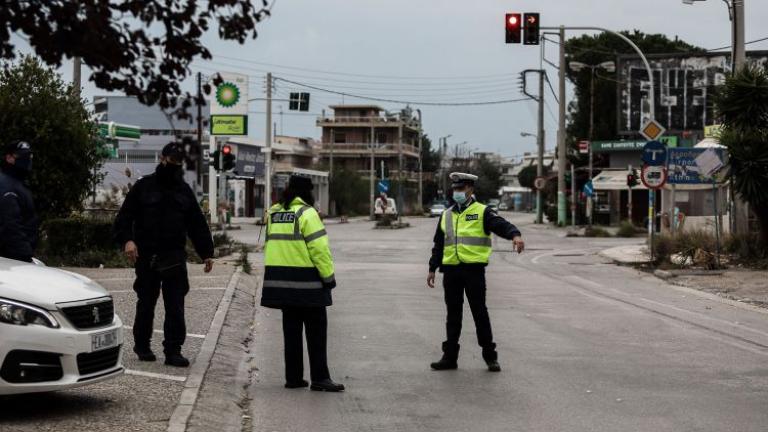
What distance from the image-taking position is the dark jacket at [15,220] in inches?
339

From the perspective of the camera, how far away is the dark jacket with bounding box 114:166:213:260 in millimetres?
8875

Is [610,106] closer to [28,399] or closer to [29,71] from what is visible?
[29,71]

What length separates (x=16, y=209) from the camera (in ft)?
28.8

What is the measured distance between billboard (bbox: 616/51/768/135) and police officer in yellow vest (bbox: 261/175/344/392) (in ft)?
153

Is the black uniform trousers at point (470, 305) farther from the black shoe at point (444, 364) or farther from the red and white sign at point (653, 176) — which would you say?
the red and white sign at point (653, 176)

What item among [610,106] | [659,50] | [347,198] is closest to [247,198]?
[347,198]

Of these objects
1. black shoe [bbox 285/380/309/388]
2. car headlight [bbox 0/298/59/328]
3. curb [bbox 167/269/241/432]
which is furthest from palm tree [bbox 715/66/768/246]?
car headlight [bbox 0/298/59/328]

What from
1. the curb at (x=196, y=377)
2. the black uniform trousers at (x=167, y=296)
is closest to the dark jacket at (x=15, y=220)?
the black uniform trousers at (x=167, y=296)

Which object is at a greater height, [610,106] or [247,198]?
[610,106]

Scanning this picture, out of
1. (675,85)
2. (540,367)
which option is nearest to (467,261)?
(540,367)

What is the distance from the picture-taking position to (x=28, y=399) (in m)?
7.45

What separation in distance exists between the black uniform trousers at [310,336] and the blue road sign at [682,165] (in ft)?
64.8

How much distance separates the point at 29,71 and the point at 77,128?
1376mm

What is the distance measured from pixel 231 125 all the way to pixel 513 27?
2767 centimetres
